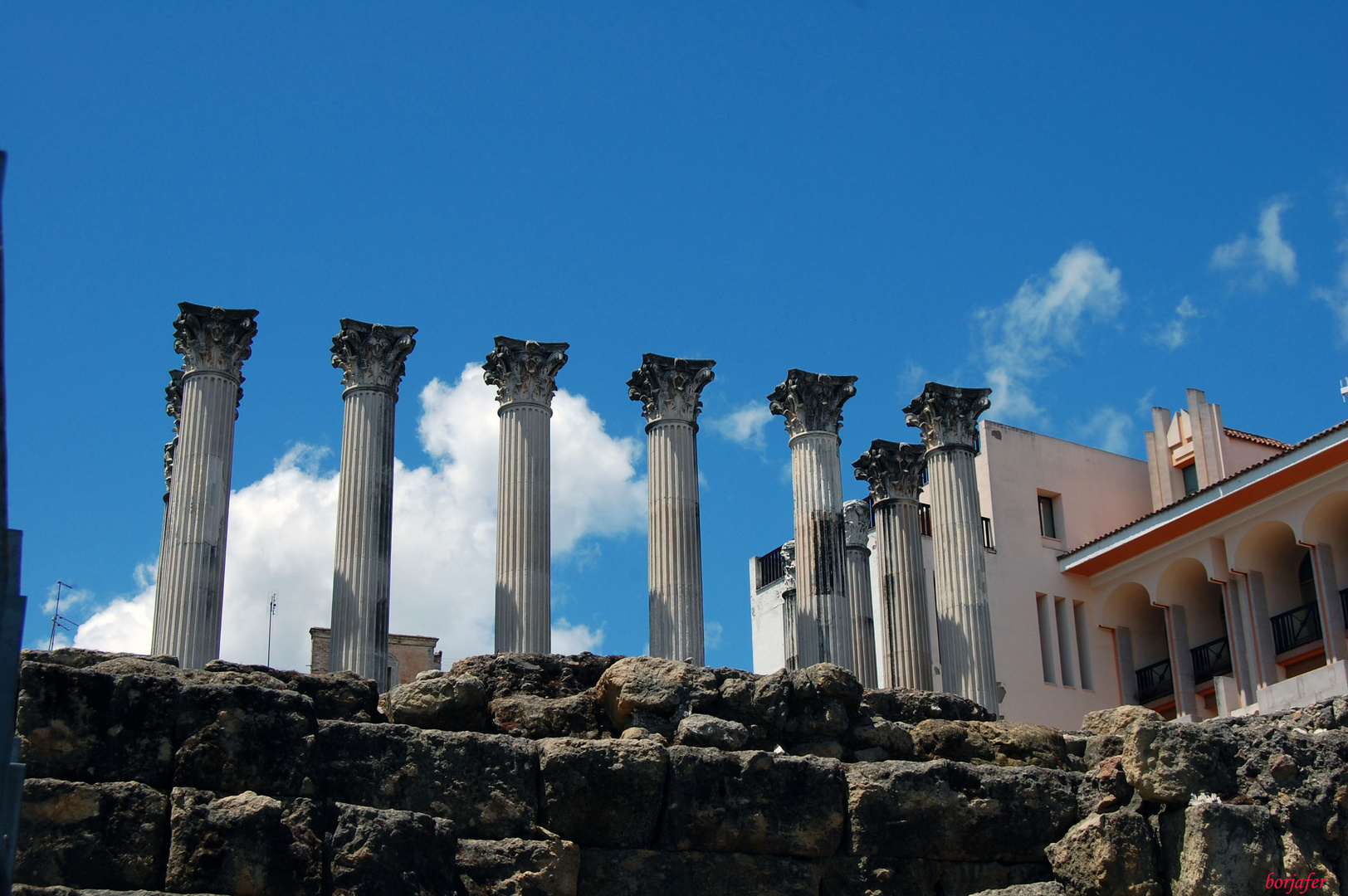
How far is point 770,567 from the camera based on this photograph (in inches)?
1785

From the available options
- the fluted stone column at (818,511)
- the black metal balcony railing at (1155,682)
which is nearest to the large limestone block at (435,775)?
the fluted stone column at (818,511)

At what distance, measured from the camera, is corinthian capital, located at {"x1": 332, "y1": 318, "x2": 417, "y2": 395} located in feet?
84.6

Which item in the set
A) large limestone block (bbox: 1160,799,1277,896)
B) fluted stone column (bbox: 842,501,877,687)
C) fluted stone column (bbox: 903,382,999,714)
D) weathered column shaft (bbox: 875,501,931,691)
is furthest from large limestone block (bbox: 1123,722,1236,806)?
weathered column shaft (bbox: 875,501,931,691)

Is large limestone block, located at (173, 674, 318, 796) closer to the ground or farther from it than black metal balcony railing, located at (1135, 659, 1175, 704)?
closer to the ground

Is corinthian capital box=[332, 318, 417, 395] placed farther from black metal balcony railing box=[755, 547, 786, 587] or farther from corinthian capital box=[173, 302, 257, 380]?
black metal balcony railing box=[755, 547, 786, 587]

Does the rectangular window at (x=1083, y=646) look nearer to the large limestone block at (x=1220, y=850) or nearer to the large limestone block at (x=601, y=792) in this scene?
the large limestone block at (x=1220, y=850)

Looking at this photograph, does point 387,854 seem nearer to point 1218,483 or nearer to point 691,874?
point 691,874

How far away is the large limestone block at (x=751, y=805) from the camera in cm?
1186

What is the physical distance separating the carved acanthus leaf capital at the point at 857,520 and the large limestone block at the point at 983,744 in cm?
2211

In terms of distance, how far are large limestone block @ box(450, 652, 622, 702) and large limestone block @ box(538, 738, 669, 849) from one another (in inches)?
54.3

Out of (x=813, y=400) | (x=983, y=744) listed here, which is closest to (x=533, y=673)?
(x=983, y=744)

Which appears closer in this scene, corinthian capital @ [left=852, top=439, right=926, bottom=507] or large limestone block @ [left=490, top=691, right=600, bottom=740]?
large limestone block @ [left=490, top=691, right=600, bottom=740]

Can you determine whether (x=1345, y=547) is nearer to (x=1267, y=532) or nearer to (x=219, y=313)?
(x=1267, y=532)

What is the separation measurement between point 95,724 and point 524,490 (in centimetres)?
1526
